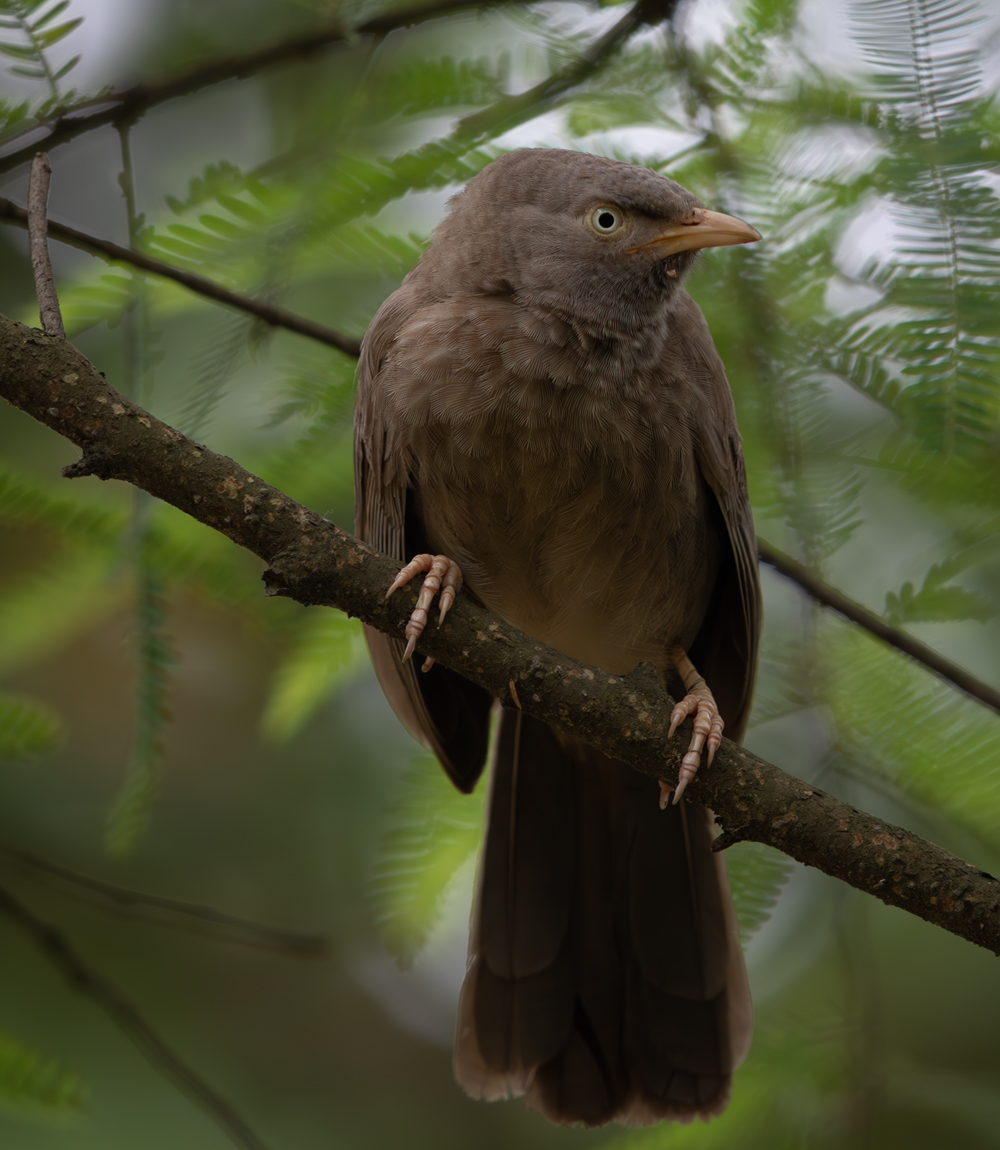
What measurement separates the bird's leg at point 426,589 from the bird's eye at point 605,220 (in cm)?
135

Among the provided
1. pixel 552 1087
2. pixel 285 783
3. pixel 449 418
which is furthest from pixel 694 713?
pixel 285 783

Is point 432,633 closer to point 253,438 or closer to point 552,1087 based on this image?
point 253,438

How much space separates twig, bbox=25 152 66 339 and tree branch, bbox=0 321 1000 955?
6 centimetres

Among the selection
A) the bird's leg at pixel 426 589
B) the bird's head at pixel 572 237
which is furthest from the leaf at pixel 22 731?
the bird's head at pixel 572 237

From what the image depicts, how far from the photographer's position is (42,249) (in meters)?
2.43

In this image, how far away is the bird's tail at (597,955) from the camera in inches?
136

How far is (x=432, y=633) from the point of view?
258 centimetres

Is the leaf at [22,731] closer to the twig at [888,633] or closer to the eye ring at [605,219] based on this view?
the twig at [888,633]

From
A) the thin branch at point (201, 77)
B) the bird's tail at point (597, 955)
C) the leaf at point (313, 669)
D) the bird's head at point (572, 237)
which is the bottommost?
the bird's tail at point (597, 955)

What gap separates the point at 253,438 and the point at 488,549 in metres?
0.81

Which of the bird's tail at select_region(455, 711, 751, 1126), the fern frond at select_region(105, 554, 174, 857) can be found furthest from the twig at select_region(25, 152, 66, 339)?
the bird's tail at select_region(455, 711, 751, 1126)

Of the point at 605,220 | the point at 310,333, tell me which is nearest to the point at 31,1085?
the point at 310,333

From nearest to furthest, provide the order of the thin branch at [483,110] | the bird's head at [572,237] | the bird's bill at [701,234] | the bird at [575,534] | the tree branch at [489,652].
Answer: the tree branch at [489,652] → the thin branch at [483,110] → the bird's bill at [701,234] → the bird at [575,534] → the bird's head at [572,237]

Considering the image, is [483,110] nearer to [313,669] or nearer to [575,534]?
[575,534]
